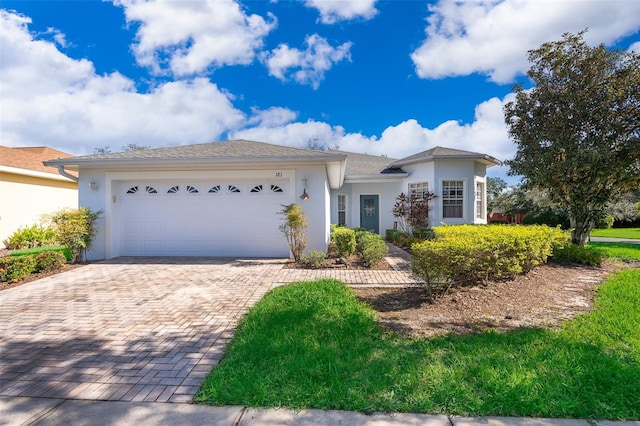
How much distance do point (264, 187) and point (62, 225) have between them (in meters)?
5.85

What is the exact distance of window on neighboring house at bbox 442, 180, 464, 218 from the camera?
1270cm

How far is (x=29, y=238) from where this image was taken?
1085 cm

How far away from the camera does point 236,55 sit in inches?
437

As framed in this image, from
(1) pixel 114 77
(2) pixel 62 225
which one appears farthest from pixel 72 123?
(2) pixel 62 225

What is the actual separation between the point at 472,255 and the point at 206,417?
4.27 meters

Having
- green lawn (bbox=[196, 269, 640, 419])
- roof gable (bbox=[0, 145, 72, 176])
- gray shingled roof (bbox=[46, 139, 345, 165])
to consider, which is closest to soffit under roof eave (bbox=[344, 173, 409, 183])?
gray shingled roof (bbox=[46, 139, 345, 165])

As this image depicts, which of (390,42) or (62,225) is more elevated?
(390,42)

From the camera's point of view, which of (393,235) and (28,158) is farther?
(28,158)

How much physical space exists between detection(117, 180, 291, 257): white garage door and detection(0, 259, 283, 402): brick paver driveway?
7.42ft

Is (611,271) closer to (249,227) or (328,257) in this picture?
(328,257)

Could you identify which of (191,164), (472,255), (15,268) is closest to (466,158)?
(472,255)

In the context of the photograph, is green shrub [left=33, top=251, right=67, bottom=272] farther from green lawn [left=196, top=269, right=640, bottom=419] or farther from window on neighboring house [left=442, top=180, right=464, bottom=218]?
window on neighboring house [left=442, top=180, right=464, bottom=218]

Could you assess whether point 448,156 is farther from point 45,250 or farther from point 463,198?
point 45,250

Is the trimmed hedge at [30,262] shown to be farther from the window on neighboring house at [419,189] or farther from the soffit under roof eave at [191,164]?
the window on neighboring house at [419,189]
